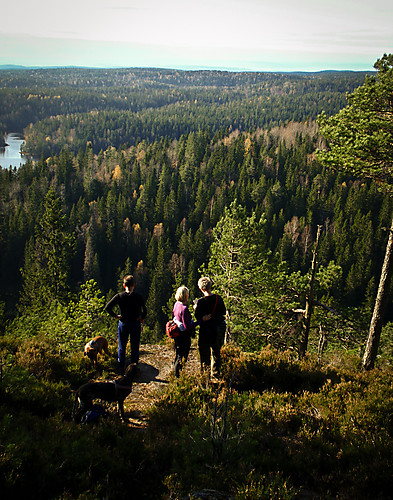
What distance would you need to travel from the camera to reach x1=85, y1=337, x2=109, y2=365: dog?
24.0ft

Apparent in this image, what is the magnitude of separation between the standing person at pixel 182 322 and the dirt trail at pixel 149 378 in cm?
49

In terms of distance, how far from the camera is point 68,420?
17.3ft

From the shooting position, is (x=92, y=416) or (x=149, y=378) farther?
(x=149, y=378)

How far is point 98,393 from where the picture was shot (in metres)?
5.10

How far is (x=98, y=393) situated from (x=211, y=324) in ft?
7.34

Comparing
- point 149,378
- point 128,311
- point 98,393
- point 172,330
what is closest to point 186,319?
point 172,330

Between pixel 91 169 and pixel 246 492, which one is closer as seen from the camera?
pixel 246 492

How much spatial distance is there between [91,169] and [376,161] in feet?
380

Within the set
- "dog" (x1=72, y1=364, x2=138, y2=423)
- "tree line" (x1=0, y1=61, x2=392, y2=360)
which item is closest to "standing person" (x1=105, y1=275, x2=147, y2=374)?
"dog" (x1=72, y1=364, x2=138, y2=423)

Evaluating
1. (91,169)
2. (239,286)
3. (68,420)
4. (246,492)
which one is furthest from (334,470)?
(91,169)

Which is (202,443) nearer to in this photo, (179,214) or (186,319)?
(186,319)

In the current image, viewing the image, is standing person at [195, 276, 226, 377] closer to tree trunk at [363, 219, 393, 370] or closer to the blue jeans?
the blue jeans

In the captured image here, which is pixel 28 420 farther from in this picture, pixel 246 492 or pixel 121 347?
pixel 246 492

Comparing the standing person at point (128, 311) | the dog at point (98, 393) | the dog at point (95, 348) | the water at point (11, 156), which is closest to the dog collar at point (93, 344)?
the dog at point (95, 348)
